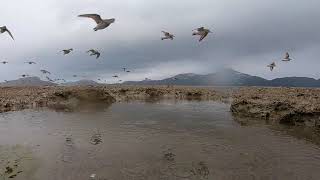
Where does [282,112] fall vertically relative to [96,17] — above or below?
below

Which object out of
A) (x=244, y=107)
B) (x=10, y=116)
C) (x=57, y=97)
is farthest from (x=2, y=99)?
(x=244, y=107)

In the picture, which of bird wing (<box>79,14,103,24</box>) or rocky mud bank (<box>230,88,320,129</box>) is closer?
bird wing (<box>79,14,103,24</box>)

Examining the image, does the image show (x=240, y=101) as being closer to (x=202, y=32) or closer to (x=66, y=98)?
(x=202, y=32)

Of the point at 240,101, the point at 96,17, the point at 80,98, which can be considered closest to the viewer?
the point at 96,17

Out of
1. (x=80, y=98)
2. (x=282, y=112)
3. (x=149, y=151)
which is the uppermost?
(x=80, y=98)

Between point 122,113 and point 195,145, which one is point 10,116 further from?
point 195,145

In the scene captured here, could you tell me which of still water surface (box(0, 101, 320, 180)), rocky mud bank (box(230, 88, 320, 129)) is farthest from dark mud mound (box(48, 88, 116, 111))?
rocky mud bank (box(230, 88, 320, 129))

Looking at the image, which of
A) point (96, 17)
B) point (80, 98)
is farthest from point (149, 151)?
point (80, 98)

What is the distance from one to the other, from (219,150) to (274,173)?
3.84 metres

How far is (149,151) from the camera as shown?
18984 millimetres

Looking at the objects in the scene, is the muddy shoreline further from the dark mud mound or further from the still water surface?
the still water surface

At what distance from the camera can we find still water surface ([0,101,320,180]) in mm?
15672

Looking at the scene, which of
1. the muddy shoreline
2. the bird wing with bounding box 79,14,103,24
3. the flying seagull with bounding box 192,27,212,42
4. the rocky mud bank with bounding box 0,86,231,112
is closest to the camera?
the bird wing with bounding box 79,14,103,24

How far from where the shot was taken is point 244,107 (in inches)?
1284
